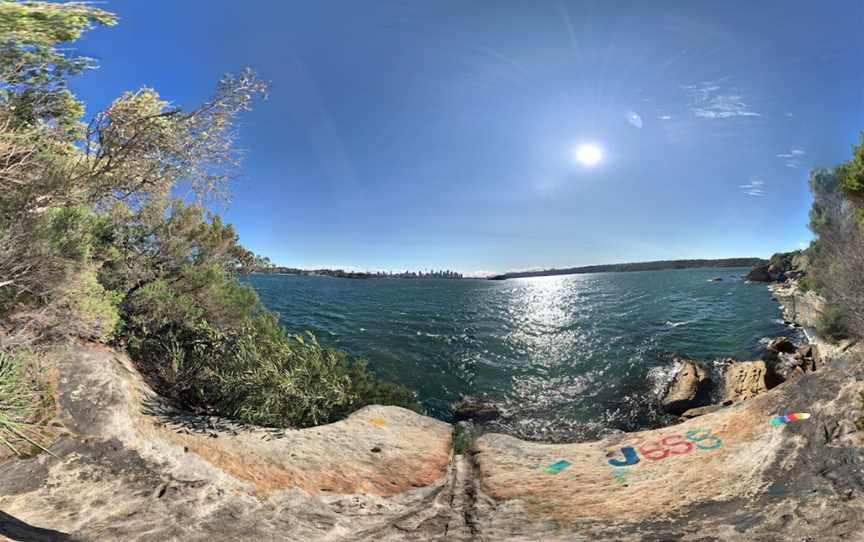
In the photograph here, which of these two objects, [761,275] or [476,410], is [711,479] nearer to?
[476,410]

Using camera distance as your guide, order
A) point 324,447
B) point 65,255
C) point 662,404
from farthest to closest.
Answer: point 662,404, point 65,255, point 324,447

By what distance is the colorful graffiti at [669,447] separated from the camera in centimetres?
603

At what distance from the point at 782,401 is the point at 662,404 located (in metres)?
11.3

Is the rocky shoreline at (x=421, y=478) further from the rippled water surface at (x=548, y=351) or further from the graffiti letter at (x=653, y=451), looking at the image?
the rippled water surface at (x=548, y=351)

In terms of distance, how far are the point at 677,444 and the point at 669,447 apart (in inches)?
Result: 6.6

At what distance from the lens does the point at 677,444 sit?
6.34m

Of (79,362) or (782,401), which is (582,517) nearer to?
(782,401)

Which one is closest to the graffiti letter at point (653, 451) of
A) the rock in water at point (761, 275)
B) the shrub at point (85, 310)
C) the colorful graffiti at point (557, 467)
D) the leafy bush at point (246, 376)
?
the colorful graffiti at point (557, 467)

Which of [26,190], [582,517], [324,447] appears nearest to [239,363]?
[324,447]

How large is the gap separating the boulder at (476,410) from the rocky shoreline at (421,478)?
7.93 m

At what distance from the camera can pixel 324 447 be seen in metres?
6.83

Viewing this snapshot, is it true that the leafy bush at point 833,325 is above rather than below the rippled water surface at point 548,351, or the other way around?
above

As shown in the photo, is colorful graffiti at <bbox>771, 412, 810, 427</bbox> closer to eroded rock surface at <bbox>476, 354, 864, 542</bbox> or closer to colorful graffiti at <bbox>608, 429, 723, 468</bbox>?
eroded rock surface at <bbox>476, 354, 864, 542</bbox>

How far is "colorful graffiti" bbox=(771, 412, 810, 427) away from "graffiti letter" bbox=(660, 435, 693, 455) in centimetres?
129
